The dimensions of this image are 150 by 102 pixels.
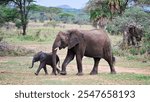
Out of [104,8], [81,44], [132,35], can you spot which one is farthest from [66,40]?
[104,8]

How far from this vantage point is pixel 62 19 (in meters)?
90.2

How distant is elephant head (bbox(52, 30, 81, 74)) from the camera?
16.4 meters

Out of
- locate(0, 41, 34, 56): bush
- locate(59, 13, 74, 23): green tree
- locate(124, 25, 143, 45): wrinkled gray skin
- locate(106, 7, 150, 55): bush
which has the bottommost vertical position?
locate(59, 13, 74, 23): green tree

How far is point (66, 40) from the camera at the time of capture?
16.4m

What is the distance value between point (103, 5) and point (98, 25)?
195cm

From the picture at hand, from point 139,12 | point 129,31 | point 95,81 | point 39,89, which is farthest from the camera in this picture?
point 129,31

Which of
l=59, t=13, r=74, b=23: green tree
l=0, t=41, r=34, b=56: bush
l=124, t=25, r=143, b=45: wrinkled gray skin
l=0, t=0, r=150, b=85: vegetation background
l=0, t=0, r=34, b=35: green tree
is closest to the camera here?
l=0, t=0, r=150, b=85: vegetation background

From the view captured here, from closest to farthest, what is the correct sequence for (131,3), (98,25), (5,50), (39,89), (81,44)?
(39,89), (81,44), (5,50), (131,3), (98,25)

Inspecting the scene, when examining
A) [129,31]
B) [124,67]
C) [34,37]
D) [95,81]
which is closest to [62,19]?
[34,37]

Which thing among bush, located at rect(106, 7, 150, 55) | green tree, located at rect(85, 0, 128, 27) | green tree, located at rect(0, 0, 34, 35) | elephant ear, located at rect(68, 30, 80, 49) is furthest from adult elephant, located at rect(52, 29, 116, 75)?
green tree, located at rect(0, 0, 34, 35)

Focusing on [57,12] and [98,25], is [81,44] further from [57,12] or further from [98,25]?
[57,12]

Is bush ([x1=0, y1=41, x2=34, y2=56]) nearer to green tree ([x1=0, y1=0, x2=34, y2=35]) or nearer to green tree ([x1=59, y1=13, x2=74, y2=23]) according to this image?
green tree ([x1=0, y1=0, x2=34, y2=35])

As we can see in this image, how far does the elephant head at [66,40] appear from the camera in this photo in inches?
644

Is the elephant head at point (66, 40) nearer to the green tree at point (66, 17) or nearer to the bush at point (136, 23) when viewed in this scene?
the bush at point (136, 23)
